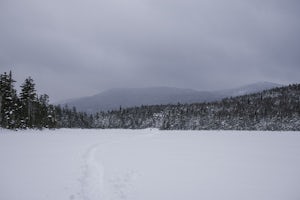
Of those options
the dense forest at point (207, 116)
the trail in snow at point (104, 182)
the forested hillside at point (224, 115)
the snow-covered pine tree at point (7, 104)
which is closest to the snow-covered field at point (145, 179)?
the trail in snow at point (104, 182)

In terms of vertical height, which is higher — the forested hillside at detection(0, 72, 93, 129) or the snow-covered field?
the forested hillside at detection(0, 72, 93, 129)

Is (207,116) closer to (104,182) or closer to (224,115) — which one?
(224,115)

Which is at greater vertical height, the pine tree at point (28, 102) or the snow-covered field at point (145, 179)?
the pine tree at point (28, 102)

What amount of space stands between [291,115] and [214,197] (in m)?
134

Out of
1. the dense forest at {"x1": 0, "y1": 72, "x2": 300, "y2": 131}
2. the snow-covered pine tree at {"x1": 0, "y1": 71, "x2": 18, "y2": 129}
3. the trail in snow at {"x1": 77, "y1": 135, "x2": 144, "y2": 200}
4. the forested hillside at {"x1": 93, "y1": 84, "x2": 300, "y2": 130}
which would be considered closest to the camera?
the trail in snow at {"x1": 77, "y1": 135, "x2": 144, "y2": 200}

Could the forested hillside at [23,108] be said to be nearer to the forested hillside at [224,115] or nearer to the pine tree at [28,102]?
the pine tree at [28,102]

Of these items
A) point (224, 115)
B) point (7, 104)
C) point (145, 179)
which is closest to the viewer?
point (145, 179)

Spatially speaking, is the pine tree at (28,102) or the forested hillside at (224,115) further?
the forested hillside at (224,115)

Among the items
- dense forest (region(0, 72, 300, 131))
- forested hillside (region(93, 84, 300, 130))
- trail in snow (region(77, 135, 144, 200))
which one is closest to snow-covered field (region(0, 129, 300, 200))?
trail in snow (region(77, 135, 144, 200))

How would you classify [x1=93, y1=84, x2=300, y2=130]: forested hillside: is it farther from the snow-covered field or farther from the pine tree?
the snow-covered field

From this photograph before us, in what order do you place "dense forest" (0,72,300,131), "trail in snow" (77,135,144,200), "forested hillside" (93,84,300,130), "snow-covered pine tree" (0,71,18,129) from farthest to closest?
1. "forested hillside" (93,84,300,130)
2. "dense forest" (0,72,300,131)
3. "snow-covered pine tree" (0,71,18,129)
4. "trail in snow" (77,135,144,200)

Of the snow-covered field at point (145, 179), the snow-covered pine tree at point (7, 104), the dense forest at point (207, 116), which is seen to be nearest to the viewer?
the snow-covered field at point (145, 179)

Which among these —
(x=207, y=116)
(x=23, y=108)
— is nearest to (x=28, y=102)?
(x=23, y=108)

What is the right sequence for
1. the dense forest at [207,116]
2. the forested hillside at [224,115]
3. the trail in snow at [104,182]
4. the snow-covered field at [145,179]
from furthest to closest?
the forested hillside at [224,115] → the dense forest at [207,116] → the snow-covered field at [145,179] → the trail in snow at [104,182]
